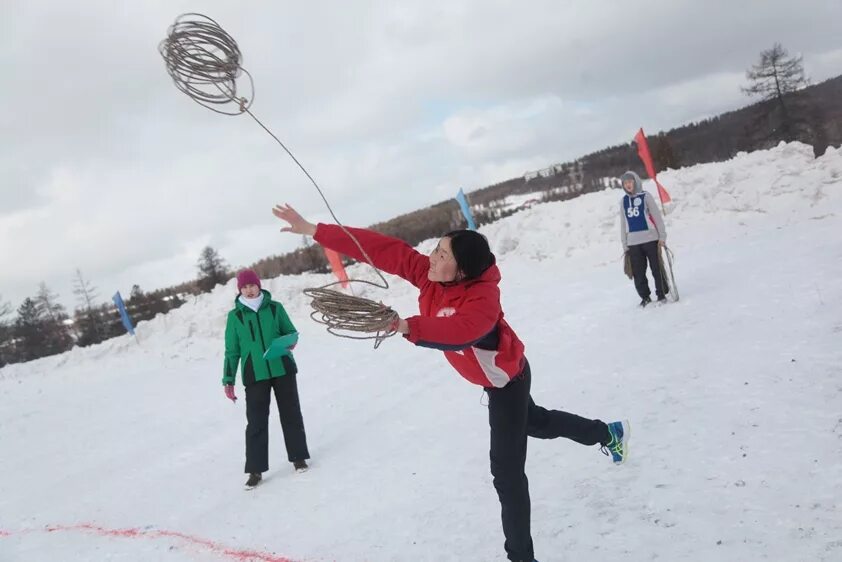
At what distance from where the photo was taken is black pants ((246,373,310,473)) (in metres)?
6.04

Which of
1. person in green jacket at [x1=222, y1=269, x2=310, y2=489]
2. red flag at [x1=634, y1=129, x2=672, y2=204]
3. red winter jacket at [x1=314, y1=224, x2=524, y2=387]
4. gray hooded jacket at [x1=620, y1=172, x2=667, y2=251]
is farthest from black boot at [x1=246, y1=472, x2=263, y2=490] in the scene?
red flag at [x1=634, y1=129, x2=672, y2=204]

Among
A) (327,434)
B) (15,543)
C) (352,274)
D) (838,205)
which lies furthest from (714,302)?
(352,274)

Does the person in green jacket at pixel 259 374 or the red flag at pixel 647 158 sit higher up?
the red flag at pixel 647 158

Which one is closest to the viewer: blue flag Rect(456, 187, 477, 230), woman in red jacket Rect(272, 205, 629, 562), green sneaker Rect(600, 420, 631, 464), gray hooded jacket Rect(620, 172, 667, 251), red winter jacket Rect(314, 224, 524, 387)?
red winter jacket Rect(314, 224, 524, 387)

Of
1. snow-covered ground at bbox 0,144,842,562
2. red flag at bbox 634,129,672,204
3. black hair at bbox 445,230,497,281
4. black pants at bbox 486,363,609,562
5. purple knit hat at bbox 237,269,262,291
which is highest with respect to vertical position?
red flag at bbox 634,129,672,204

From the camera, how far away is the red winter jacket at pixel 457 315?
2730 millimetres

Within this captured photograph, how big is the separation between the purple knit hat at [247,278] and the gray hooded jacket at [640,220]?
5627mm

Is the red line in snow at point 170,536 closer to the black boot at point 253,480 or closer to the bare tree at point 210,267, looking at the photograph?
the black boot at point 253,480

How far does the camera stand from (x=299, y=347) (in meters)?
15.6

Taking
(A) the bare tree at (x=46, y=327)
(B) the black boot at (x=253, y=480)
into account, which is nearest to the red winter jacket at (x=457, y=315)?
(B) the black boot at (x=253, y=480)

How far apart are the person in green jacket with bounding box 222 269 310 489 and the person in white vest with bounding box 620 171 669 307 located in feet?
18.0

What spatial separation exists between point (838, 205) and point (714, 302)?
9.96 m

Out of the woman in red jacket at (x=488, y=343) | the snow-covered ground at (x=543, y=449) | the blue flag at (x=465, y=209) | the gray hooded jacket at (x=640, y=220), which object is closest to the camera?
the woman in red jacket at (x=488, y=343)

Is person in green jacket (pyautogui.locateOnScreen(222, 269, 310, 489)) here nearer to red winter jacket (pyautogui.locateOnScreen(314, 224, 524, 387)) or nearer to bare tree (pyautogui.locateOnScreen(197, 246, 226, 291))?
red winter jacket (pyautogui.locateOnScreen(314, 224, 524, 387))
